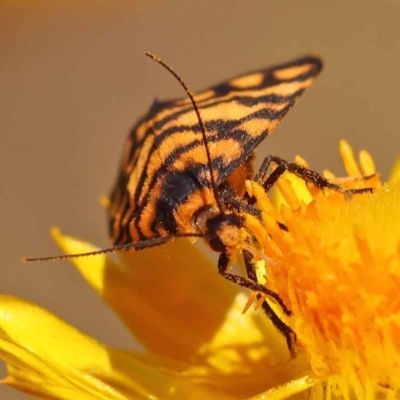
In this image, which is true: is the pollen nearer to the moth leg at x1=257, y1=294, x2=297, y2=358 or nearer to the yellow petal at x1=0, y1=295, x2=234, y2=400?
the moth leg at x1=257, y1=294, x2=297, y2=358

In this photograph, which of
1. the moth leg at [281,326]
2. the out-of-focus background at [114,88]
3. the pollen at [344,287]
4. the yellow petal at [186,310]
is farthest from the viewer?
the out-of-focus background at [114,88]

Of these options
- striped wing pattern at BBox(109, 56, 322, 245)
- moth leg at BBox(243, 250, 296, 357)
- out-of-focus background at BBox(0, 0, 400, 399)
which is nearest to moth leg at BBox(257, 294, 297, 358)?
moth leg at BBox(243, 250, 296, 357)

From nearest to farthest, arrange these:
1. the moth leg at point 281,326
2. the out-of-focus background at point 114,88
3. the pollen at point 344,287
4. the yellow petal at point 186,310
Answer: the pollen at point 344,287
the moth leg at point 281,326
the yellow petal at point 186,310
the out-of-focus background at point 114,88

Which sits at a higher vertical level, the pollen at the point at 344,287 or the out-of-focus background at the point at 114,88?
the out-of-focus background at the point at 114,88

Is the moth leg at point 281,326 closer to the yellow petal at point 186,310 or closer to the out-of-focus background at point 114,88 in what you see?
the yellow petal at point 186,310

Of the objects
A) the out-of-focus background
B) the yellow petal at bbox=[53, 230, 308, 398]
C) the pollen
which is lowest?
the pollen

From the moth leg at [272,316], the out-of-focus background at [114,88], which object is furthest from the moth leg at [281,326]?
the out-of-focus background at [114,88]

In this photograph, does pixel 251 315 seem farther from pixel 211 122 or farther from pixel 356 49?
pixel 356 49
